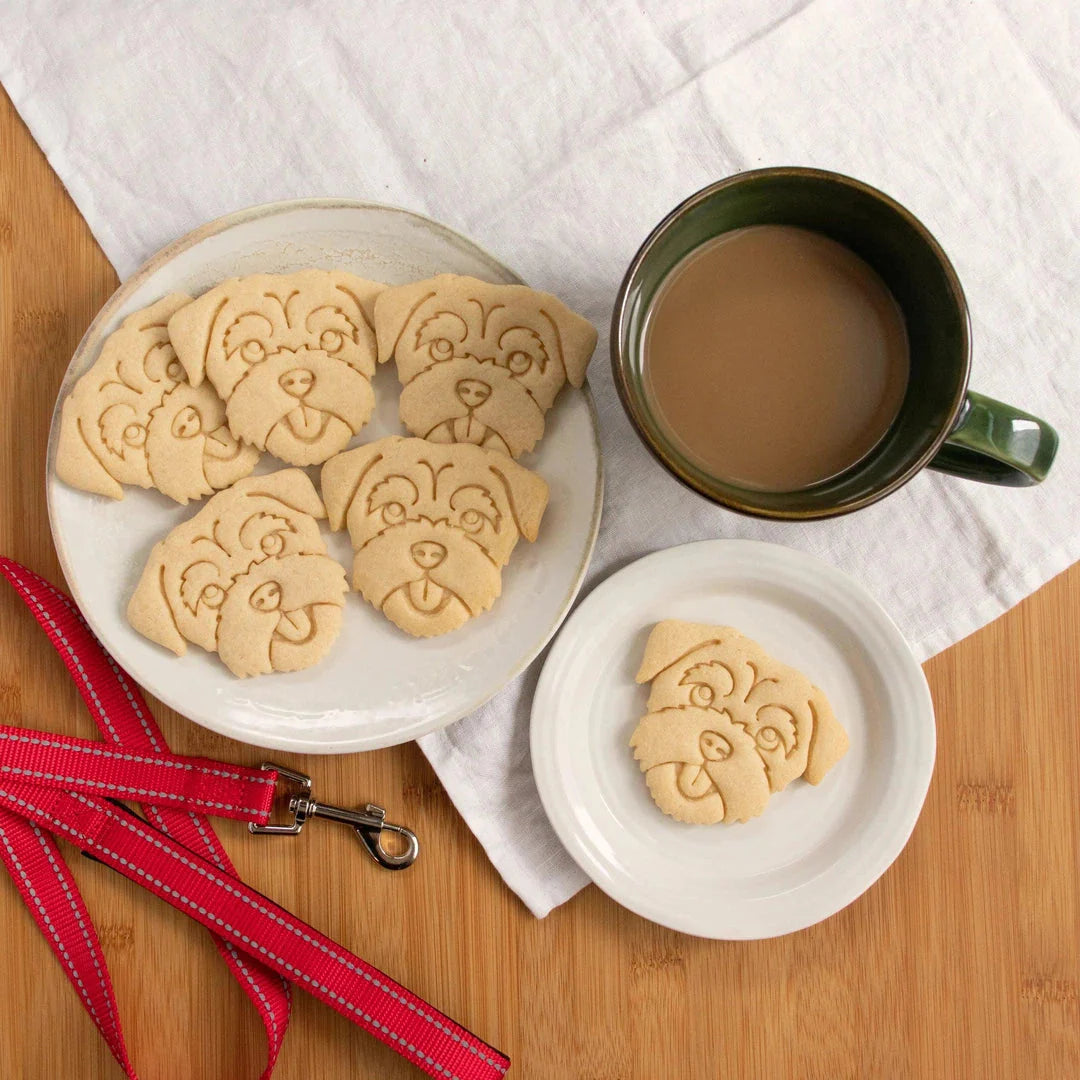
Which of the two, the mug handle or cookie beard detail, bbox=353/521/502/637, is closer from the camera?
the mug handle

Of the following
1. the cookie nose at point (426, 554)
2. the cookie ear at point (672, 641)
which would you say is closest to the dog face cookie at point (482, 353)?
the cookie nose at point (426, 554)

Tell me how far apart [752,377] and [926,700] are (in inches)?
14.5

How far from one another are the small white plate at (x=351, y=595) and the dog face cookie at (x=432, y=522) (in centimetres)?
3

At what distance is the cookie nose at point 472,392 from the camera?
3.01 feet

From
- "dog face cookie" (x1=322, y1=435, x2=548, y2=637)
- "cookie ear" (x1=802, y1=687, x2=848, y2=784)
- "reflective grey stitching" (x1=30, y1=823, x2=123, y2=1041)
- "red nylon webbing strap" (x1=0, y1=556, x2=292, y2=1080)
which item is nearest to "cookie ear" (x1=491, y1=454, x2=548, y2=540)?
"dog face cookie" (x1=322, y1=435, x2=548, y2=637)

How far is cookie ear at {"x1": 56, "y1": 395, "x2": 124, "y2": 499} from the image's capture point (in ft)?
2.96

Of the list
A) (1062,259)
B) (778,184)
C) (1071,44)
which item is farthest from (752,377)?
(1071,44)

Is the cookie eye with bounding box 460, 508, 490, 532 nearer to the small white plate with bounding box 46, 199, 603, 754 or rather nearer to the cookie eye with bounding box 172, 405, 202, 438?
the small white plate with bounding box 46, 199, 603, 754

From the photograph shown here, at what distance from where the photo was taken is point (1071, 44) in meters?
1.01

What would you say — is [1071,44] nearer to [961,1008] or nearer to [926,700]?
[926,700]

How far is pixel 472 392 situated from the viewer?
0.92 meters

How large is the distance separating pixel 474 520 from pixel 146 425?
12.3 inches

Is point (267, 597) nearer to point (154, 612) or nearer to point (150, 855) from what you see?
point (154, 612)

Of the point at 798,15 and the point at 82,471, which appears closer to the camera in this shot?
the point at 82,471
